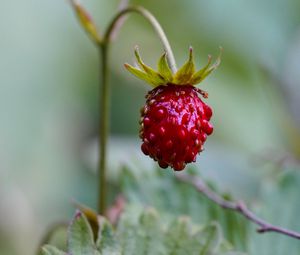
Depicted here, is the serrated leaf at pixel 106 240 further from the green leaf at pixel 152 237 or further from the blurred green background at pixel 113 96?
the blurred green background at pixel 113 96

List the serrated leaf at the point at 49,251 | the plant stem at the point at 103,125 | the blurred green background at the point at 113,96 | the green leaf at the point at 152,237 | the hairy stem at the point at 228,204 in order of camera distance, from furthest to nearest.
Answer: the blurred green background at the point at 113,96 < the plant stem at the point at 103,125 < the hairy stem at the point at 228,204 < the green leaf at the point at 152,237 < the serrated leaf at the point at 49,251

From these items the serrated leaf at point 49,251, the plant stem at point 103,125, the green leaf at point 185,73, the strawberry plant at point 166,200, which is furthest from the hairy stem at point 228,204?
the serrated leaf at point 49,251

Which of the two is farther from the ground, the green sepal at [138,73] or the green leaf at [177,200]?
the green leaf at [177,200]

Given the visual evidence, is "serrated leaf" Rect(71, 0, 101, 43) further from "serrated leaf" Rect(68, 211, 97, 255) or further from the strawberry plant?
"serrated leaf" Rect(68, 211, 97, 255)

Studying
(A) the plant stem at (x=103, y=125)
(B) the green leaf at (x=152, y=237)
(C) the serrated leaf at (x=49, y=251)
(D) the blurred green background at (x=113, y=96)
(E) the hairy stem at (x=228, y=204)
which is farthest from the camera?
(D) the blurred green background at (x=113, y=96)

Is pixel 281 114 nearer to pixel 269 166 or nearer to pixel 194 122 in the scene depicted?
pixel 269 166

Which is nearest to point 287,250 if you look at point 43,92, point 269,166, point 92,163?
point 269,166

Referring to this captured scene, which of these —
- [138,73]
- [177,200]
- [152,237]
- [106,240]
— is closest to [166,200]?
[177,200]
